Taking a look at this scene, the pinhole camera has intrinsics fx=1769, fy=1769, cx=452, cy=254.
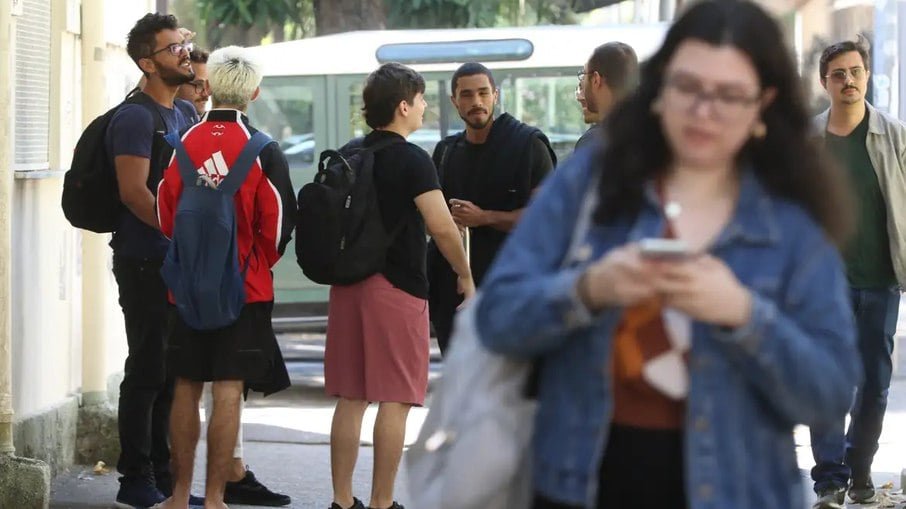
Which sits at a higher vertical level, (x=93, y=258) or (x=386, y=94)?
(x=386, y=94)

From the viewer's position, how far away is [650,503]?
278cm

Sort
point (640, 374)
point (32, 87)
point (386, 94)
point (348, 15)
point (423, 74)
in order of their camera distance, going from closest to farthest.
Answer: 1. point (640, 374)
2. point (386, 94)
3. point (32, 87)
4. point (423, 74)
5. point (348, 15)

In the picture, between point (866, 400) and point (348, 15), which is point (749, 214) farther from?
point (348, 15)

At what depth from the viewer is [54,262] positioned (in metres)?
8.05

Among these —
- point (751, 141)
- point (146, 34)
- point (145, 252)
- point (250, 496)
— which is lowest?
point (250, 496)

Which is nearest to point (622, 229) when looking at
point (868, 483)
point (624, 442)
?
point (624, 442)

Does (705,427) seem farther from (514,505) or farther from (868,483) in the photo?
(868,483)

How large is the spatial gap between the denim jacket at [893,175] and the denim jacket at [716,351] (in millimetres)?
4606

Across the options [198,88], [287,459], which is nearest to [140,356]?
[198,88]

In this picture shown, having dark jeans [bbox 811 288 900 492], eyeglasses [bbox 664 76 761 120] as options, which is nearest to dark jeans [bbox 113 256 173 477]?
dark jeans [bbox 811 288 900 492]

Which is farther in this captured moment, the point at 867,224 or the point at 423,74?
the point at 423,74

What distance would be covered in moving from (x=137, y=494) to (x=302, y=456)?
1.93 metres

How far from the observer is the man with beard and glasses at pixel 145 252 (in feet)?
22.6

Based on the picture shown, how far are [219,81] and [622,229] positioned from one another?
4115mm
